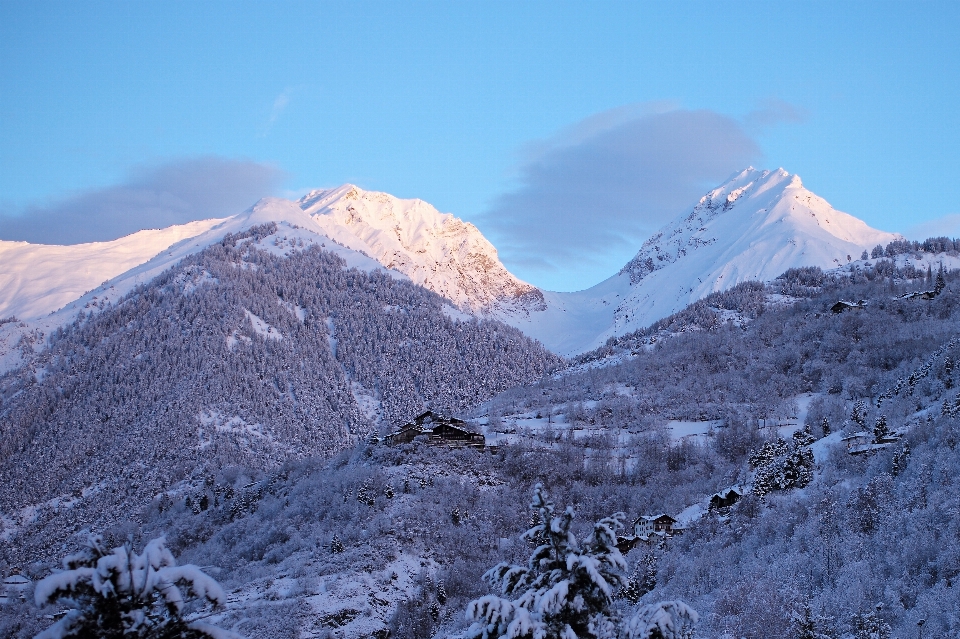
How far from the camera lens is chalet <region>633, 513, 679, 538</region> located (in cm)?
7056

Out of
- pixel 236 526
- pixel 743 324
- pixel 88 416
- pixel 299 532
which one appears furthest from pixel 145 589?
pixel 743 324

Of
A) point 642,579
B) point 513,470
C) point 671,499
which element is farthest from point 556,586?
point 513,470

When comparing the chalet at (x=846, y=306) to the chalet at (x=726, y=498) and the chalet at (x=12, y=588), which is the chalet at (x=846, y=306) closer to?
the chalet at (x=726, y=498)

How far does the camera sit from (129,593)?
11484 millimetres

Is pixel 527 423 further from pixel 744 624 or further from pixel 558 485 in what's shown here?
pixel 744 624

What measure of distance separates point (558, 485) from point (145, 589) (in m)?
82.7

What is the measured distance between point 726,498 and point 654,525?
22.2 ft

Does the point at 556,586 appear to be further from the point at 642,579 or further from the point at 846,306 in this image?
the point at 846,306

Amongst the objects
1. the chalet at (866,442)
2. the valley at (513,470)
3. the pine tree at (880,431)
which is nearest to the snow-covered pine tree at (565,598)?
the valley at (513,470)

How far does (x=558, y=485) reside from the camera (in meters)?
91.7

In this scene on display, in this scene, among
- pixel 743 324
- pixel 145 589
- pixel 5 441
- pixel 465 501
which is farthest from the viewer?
pixel 743 324

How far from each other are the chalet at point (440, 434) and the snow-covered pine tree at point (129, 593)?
8416cm

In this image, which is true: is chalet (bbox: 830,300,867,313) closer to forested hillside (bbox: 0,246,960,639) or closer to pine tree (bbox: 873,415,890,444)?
forested hillside (bbox: 0,246,960,639)

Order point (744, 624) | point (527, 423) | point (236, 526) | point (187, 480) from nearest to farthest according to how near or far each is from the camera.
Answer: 1. point (744, 624)
2. point (236, 526)
3. point (527, 423)
4. point (187, 480)
